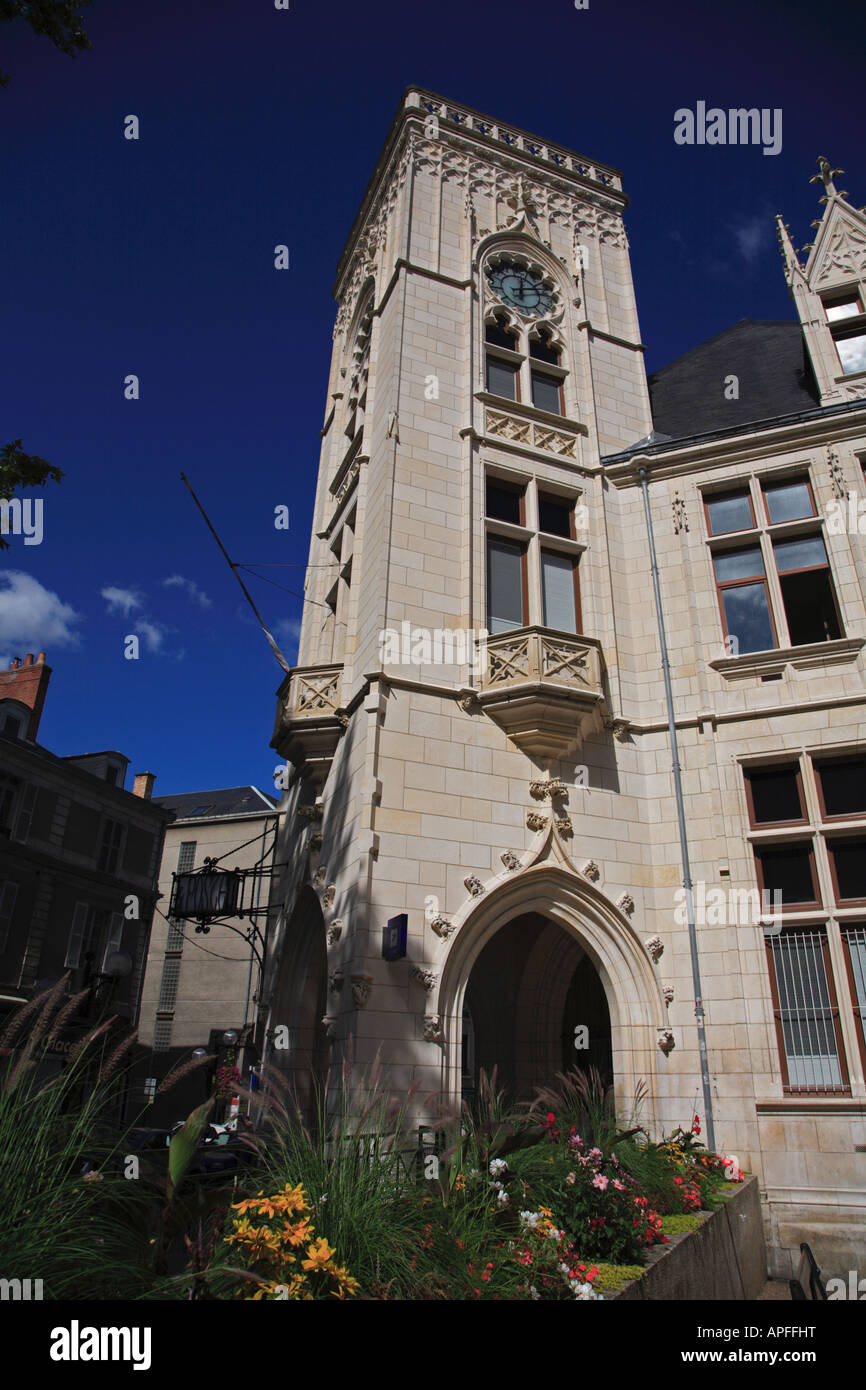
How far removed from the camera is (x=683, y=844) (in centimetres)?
1220

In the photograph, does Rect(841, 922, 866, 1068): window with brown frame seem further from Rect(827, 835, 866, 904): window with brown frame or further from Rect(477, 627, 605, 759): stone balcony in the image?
Rect(477, 627, 605, 759): stone balcony

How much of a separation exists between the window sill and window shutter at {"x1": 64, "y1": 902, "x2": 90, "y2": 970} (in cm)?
2413

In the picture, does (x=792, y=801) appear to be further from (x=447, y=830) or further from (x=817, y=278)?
(x=817, y=278)

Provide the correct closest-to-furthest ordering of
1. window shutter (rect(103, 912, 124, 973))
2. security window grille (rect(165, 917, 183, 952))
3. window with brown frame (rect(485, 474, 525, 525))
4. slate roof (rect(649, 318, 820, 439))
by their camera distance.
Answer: window with brown frame (rect(485, 474, 525, 525)) → slate roof (rect(649, 318, 820, 439)) → window shutter (rect(103, 912, 124, 973)) → security window grille (rect(165, 917, 183, 952))

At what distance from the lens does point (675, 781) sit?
12617 mm

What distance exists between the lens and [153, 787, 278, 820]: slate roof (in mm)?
46188

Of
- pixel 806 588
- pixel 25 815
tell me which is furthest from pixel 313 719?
pixel 25 815

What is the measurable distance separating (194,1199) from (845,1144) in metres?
9.17

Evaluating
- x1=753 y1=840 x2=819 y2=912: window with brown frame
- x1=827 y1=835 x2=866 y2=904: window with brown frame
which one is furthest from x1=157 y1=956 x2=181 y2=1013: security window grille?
x1=827 y1=835 x2=866 y2=904: window with brown frame

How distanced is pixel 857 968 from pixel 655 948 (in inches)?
103

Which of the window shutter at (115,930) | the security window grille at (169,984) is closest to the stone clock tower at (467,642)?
the window shutter at (115,930)

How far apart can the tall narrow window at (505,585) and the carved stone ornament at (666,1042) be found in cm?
632

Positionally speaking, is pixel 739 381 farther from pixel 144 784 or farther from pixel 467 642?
pixel 144 784
